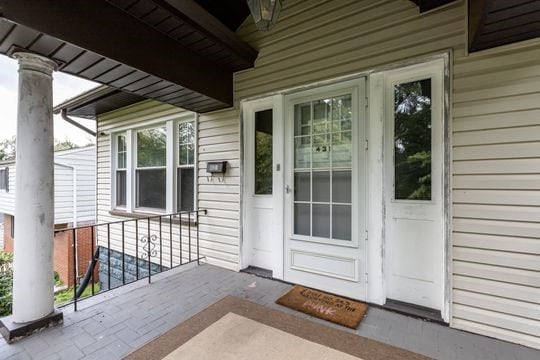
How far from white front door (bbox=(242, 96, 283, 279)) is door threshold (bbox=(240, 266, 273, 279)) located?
0.13 ft

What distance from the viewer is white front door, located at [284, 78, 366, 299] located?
7.91 feet

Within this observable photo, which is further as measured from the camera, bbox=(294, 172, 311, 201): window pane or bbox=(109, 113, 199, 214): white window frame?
bbox=(109, 113, 199, 214): white window frame

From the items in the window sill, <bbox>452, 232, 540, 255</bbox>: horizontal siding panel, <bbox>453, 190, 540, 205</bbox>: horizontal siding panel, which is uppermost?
<bbox>453, 190, 540, 205</bbox>: horizontal siding panel

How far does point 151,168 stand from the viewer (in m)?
4.36

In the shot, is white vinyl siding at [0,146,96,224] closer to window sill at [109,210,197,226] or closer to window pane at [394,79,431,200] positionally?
window sill at [109,210,197,226]

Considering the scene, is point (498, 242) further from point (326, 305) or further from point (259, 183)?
point (259, 183)

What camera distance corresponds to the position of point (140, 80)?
2357mm

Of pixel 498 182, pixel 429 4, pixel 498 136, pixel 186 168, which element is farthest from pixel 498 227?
pixel 186 168

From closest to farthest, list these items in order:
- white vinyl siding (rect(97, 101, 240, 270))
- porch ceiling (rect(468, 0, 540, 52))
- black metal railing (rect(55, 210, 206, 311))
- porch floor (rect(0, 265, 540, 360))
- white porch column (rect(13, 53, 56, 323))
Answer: porch ceiling (rect(468, 0, 540, 52))
porch floor (rect(0, 265, 540, 360))
white porch column (rect(13, 53, 56, 323))
white vinyl siding (rect(97, 101, 240, 270))
black metal railing (rect(55, 210, 206, 311))

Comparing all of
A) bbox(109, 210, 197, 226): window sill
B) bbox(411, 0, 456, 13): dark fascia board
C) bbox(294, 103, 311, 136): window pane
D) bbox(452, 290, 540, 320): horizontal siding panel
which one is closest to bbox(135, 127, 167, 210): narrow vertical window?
bbox(109, 210, 197, 226): window sill

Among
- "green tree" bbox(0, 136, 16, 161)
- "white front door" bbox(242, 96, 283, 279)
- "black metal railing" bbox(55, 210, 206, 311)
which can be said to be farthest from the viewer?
"green tree" bbox(0, 136, 16, 161)

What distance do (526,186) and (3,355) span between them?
3.65 meters

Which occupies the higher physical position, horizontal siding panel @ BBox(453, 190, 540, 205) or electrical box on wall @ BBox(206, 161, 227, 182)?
electrical box on wall @ BBox(206, 161, 227, 182)

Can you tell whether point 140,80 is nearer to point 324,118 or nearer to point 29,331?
point 324,118
